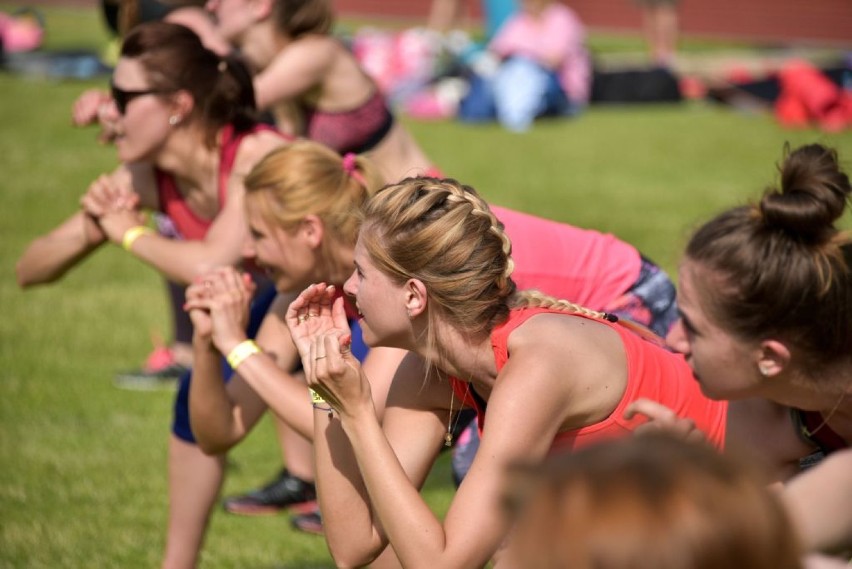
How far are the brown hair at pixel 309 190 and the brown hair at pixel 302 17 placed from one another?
195cm

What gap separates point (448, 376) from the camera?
3.07m

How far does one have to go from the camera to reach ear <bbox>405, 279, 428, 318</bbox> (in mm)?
2803

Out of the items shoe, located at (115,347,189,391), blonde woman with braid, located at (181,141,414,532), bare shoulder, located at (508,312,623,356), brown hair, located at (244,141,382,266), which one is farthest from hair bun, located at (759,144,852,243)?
shoe, located at (115,347,189,391)

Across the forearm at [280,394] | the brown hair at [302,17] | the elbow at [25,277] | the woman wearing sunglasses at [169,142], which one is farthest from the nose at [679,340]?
the brown hair at [302,17]

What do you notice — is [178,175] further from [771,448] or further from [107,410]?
[771,448]

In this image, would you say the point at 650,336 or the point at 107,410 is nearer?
the point at 650,336

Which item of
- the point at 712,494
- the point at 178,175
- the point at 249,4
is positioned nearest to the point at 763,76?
the point at 249,4

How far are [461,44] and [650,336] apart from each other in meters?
12.4

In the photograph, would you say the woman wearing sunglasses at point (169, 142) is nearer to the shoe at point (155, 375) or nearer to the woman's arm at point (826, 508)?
the shoe at point (155, 375)

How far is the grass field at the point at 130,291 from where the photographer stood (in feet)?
14.5

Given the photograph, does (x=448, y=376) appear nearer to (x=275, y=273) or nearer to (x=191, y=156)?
(x=275, y=273)

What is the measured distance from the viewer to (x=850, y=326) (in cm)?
255

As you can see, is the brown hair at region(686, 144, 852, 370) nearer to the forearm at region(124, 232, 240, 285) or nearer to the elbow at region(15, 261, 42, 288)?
the forearm at region(124, 232, 240, 285)

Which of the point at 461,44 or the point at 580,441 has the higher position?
the point at 580,441
